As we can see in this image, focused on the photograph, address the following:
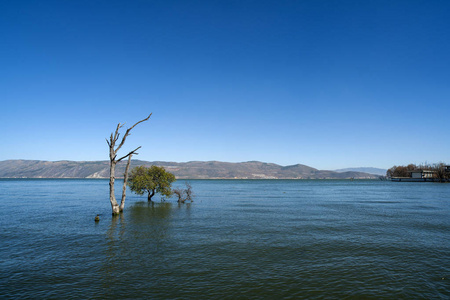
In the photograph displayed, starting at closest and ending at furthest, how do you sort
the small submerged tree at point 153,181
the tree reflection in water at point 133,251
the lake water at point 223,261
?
the lake water at point 223,261 → the tree reflection in water at point 133,251 → the small submerged tree at point 153,181

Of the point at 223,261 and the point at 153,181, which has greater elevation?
the point at 153,181

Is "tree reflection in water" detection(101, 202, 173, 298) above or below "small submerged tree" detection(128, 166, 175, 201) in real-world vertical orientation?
below

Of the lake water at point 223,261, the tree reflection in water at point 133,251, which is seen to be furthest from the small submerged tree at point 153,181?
the lake water at point 223,261

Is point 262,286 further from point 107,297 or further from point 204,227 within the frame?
point 204,227

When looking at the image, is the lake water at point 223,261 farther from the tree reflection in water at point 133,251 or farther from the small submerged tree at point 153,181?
the small submerged tree at point 153,181

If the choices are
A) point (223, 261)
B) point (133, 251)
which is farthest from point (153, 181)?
point (223, 261)

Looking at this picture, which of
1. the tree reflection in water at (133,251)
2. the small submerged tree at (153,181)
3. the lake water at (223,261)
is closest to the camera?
the lake water at (223,261)

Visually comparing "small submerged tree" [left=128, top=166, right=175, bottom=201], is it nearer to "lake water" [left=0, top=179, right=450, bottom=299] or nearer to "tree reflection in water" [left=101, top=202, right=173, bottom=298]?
"tree reflection in water" [left=101, top=202, right=173, bottom=298]

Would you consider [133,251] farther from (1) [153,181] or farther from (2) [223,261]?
(1) [153,181]

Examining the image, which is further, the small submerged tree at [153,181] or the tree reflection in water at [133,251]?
the small submerged tree at [153,181]

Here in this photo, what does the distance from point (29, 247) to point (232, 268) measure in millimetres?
16358

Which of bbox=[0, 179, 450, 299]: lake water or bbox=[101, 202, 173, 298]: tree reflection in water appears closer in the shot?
bbox=[0, 179, 450, 299]: lake water

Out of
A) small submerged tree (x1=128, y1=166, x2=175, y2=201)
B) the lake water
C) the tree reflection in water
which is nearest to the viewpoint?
the lake water

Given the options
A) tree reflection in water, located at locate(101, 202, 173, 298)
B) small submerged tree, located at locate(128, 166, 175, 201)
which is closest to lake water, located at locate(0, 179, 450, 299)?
tree reflection in water, located at locate(101, 202, 173, 298)
